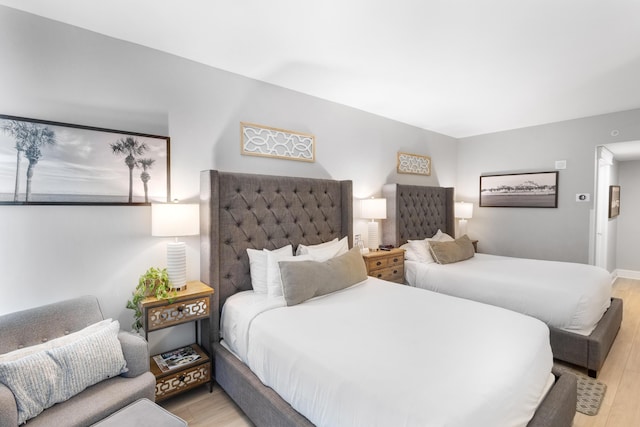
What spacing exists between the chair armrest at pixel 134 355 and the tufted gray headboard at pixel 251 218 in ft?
1.90

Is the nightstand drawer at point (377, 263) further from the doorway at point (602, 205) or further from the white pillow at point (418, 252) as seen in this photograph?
the doorway at point (602, 205)

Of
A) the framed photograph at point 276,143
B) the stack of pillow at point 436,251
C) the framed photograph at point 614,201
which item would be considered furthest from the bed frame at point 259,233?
the framed photograph at point 614,201

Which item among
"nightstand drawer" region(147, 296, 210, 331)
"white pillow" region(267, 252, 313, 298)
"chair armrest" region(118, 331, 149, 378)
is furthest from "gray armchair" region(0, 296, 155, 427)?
"white pillow" region(267, 252, 313, 298)

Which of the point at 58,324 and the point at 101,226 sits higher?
the point at 101,226

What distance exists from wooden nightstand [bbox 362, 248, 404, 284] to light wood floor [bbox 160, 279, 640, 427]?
1.76 metres

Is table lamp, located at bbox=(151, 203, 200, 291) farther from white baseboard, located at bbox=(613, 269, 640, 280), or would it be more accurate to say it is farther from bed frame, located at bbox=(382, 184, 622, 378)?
white baseboard, located at bbox=(613, 269, 640, 280)

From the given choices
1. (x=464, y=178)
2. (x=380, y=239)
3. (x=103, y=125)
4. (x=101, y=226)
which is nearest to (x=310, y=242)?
(x=380, y=239)

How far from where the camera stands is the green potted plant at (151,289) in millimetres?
1990

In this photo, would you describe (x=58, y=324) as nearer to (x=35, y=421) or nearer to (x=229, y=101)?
(x=35, y=421)

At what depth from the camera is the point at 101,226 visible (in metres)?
2.02

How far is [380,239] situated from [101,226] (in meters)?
2.92

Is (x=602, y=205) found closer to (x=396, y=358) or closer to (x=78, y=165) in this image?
(x=396, y=358)

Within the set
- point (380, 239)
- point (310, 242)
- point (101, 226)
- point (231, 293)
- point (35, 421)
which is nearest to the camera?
point (35, 421)

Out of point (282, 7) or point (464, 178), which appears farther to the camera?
point (464, 178)
